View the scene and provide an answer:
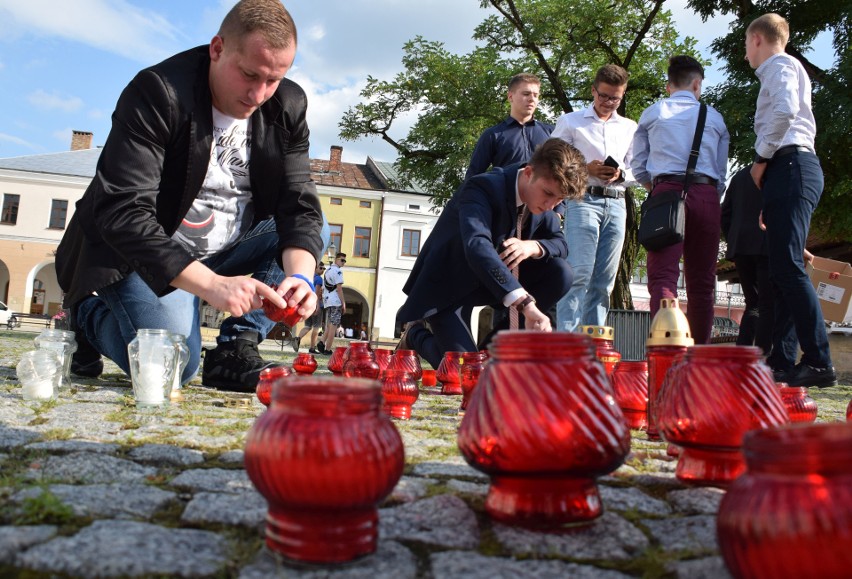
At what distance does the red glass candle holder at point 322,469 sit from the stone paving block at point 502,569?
129mm

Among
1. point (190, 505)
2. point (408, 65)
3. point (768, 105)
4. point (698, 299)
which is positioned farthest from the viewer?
point (408, 65)

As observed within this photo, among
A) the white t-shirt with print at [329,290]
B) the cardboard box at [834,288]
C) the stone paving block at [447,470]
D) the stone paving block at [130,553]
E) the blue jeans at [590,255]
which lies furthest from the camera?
the white t-shirt with print at [329,290]

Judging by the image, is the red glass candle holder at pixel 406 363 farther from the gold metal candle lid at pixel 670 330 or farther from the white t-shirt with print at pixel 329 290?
the white t-shirt with print at pixel 329 290

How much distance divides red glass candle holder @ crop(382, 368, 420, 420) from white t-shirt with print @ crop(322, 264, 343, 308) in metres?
10.4

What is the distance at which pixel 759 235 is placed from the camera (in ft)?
18.3

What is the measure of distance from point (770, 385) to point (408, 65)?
18243mm

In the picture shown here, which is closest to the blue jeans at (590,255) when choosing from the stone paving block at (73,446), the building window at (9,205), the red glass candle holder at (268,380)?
the red glass candle holder at (268,380)

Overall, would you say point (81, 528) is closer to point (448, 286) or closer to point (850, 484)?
point (850, 484)

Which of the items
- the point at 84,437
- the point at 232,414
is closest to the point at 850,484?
the point at 84,437

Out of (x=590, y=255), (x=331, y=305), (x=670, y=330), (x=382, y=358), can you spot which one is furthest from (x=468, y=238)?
(x=331, y=305)

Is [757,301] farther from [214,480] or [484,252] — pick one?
[214,480]

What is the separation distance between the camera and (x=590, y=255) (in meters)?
5.53

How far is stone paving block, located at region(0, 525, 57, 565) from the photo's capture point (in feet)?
3.46

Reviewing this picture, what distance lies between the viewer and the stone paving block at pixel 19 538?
1.05m
